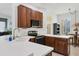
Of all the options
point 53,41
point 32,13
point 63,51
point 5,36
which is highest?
point 32,13

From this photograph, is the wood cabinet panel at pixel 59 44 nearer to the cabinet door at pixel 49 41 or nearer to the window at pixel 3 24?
the cabinet door at pixel 49 41

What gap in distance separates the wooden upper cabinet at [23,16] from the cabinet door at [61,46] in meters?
1.29

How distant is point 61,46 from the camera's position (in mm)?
3617

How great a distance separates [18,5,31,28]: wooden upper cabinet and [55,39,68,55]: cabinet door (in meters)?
1.29

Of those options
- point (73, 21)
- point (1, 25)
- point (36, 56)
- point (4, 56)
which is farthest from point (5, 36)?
point (73, 21)

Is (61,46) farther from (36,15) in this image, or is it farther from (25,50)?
(25,50)

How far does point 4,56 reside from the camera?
1.21 meters

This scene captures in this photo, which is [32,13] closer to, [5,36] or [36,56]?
[5,36]

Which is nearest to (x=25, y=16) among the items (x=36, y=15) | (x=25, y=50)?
(x=36, y=15)

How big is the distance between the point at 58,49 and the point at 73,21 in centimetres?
307

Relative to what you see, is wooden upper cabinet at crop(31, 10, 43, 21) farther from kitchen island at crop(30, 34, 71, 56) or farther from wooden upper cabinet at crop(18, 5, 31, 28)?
kitchen island at crop(30, 34, 71, 56)

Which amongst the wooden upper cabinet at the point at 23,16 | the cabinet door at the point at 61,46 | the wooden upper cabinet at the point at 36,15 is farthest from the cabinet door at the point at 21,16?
the cabinet door at the point at 61,46

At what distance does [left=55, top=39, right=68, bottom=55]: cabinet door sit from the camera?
3484mm

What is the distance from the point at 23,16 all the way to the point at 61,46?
1724 mm
